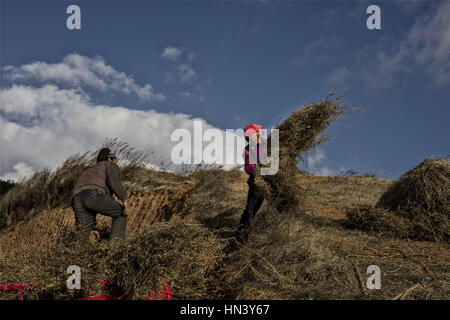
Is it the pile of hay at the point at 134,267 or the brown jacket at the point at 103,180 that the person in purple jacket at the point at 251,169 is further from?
the brown jacket at the point at 103,180

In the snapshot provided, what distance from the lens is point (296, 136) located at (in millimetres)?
5191

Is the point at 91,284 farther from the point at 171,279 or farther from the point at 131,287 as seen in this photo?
the point at 171,279

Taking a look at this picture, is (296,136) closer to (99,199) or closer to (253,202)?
(253,202)

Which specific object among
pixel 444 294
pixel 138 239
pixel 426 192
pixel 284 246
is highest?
pixel 426 192

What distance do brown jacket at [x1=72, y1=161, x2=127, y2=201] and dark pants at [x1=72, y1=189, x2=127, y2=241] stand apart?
0.09m

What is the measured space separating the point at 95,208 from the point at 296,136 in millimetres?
3100

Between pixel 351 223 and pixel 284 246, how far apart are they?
8.37 ft

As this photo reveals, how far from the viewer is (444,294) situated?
11.2 feet

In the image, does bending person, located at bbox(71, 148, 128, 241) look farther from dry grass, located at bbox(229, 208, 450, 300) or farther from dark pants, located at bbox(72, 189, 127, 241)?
dry grass, located at bbox(229, 208, 450, 300)

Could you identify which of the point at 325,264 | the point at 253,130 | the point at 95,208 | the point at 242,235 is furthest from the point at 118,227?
the point at 325,264

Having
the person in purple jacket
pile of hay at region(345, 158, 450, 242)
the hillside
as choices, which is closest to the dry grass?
the hillside

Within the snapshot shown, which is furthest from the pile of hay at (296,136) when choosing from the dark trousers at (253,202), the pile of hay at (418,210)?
the pile of hay at (418,210)

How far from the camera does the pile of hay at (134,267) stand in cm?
317
